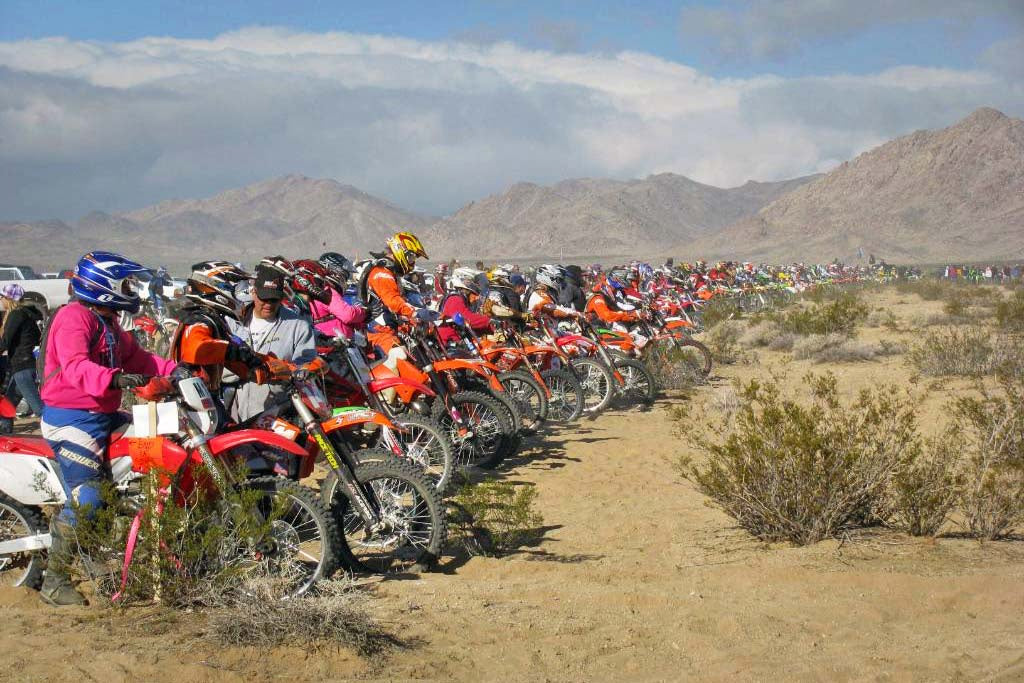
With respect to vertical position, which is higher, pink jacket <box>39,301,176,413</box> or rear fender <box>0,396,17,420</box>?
pink jacket <box>39,301,176,413</box>

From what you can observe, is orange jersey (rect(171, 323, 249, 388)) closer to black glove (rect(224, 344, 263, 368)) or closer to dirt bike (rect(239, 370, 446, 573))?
black glove (rect(224, 344, 263, 368))

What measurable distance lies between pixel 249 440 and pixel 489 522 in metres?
2.10

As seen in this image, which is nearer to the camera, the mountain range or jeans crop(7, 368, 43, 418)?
jeans crop(7, 368, 43, 418)

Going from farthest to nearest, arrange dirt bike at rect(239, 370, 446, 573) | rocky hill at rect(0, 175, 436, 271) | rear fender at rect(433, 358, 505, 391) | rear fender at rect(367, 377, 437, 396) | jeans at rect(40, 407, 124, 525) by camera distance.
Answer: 1. rocky hill at rect(0, 175, 436, 271)
2. rear fender at rect(433, 358, 505, 391)
3. rear fender at rect(367, 377, 437, 396)
4. dirt bike at rect(239, 370, 446, 573)
5. jeans at rect(40, 407, 124, 525)

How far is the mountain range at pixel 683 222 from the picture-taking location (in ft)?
309

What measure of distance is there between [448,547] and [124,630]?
2.34 m

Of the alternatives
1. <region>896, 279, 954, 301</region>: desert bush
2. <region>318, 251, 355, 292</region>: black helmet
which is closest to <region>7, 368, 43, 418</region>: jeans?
<region>318, 251, 355, 292</region>: black helmet

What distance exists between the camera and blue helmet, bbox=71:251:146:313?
4.62m

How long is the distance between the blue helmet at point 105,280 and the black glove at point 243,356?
1.80 ft

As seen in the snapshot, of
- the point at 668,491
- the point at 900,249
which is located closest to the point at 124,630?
the point at 668,491

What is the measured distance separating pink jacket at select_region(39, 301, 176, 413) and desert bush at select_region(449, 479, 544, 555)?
2380mm

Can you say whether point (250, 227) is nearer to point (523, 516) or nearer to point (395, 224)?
point (395, 224)

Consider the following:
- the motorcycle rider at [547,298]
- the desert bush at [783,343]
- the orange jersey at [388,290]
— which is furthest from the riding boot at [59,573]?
the desert bush at [783,343]

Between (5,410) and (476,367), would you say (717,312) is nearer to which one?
(476,367)
